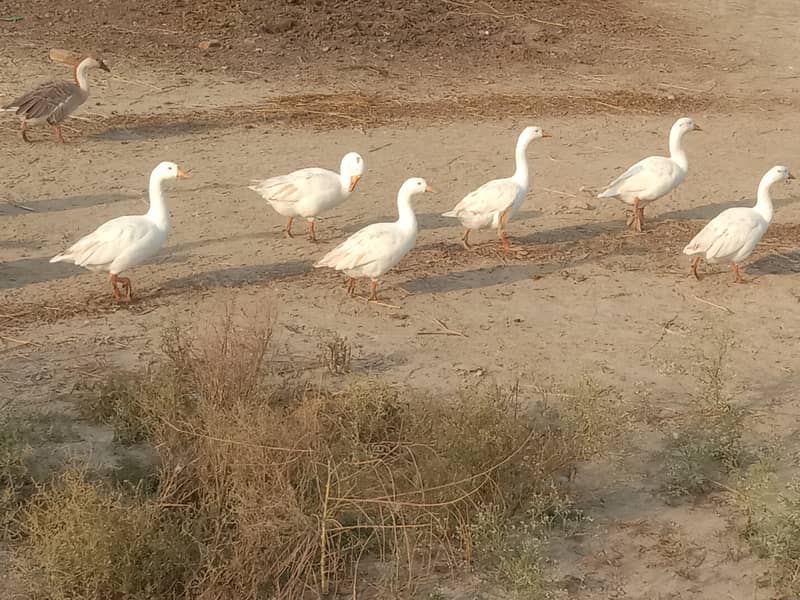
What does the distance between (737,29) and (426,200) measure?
27.0 feet

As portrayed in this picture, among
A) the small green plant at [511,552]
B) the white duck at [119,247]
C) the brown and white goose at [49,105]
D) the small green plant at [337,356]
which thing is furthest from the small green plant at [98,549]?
the brown and white goose at [49,105]

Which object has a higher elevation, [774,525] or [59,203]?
[59,203]

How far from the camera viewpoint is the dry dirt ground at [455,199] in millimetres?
7008

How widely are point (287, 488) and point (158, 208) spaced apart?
12.2 feet

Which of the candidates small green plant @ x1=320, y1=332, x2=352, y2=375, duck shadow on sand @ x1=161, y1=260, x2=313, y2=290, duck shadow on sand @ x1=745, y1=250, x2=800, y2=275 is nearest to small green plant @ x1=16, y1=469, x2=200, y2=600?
small green plant @ x1=320, y1=332, x2=352, y2=375

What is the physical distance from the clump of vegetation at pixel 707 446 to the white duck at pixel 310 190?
3508mm

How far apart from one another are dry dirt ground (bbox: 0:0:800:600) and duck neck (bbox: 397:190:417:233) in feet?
1.53

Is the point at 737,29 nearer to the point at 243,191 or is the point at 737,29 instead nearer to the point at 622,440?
the point at 243,191

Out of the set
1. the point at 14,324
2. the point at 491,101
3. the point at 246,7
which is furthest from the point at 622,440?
the point at 246,7

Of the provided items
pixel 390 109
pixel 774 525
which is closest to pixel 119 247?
pixel 774 525

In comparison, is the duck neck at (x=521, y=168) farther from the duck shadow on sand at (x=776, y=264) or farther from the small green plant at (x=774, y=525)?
the small green plant at (x=774, y=525)

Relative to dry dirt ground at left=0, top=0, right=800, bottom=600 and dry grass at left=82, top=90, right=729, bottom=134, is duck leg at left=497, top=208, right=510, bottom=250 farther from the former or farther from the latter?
dry grass at left=82, top=90, right=729, bottom=134

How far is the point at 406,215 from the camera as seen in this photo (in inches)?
332

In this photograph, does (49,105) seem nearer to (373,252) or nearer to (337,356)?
(373,252)
